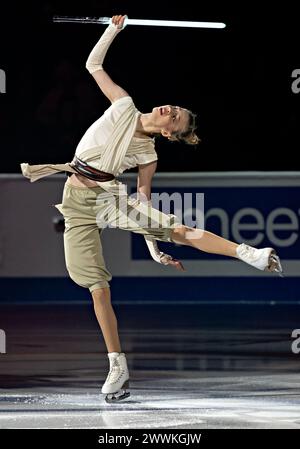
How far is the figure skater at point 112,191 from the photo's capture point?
7.71 m

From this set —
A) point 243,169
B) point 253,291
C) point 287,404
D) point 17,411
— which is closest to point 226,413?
point 287,404

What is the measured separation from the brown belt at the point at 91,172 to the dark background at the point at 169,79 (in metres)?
7.09

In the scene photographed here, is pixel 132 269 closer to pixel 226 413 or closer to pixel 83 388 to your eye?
pixel 83 388

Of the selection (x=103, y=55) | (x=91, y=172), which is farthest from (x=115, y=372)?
(x=103, y=55)

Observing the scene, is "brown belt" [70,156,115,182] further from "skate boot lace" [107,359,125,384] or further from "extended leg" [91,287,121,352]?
"skate boot lace" [107,359,125,384]

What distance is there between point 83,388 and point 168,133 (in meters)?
1.60

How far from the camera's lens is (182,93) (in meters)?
15.2

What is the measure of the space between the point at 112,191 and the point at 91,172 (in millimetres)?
160

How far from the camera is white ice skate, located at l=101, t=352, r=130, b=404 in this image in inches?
304

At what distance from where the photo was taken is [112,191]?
7801mm

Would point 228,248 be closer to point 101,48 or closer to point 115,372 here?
point 115,372

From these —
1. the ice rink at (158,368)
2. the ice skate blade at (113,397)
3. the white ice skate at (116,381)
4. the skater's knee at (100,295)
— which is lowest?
the ice rink at (158,368)

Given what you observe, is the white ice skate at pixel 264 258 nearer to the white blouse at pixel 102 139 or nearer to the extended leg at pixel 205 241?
the extended leg at pixel 205 241

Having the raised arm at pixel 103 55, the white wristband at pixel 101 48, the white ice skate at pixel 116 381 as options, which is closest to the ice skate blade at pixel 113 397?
the white ice skate at pixel 116 381
